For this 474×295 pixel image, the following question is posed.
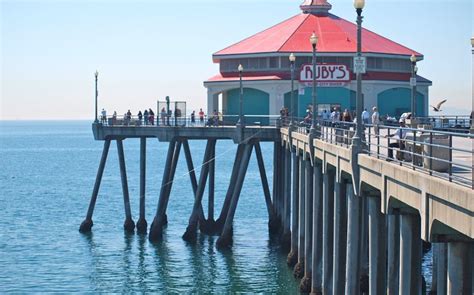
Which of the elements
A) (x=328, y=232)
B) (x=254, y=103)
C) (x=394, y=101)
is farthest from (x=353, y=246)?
(x=394, y=101)

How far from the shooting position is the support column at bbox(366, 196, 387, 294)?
21.5m

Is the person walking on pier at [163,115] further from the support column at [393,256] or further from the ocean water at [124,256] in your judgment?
the support column at [393,256]

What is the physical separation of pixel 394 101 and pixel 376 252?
32894 millimetres

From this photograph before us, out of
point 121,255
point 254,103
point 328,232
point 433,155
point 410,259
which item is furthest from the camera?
point 254,103

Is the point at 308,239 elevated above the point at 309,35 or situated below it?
below

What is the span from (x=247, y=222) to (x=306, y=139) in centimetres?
2271

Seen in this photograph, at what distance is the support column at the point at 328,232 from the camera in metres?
29.2

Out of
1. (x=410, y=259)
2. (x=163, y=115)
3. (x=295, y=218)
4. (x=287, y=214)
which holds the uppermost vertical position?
(x=163, y=115)

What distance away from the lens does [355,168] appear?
23.3 meters

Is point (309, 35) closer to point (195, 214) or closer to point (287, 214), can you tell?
point (195, 214)

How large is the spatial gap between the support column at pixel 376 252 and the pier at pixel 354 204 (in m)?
0.02

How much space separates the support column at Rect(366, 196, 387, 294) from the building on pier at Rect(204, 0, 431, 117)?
28882mm

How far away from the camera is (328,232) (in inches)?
1161

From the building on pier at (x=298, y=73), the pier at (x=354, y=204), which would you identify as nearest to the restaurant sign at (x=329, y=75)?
the pier at (x=354, y=204)
